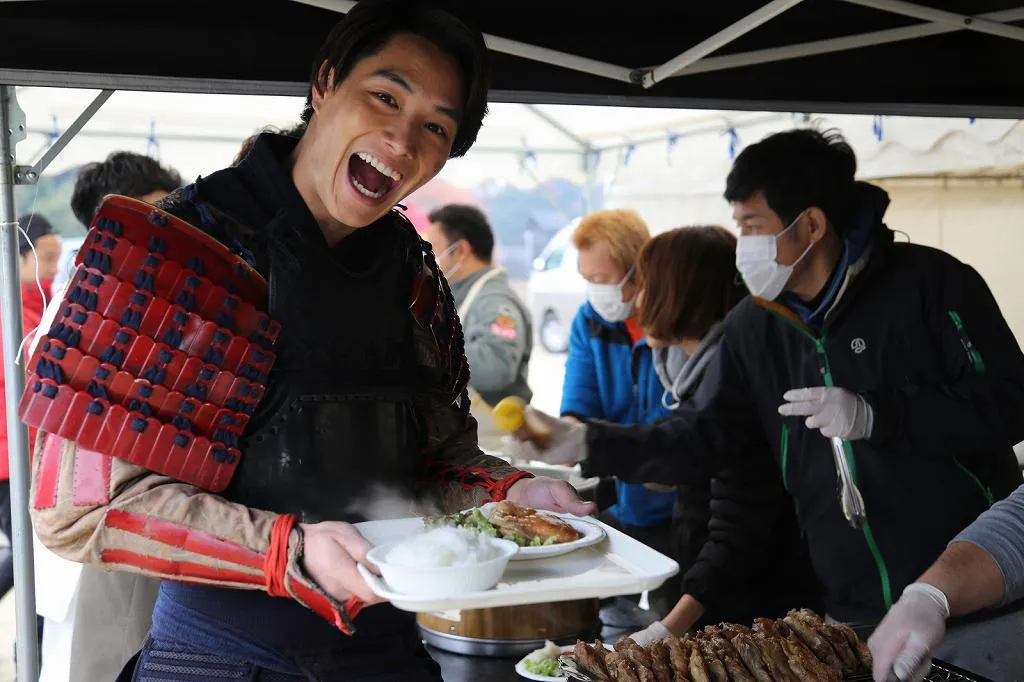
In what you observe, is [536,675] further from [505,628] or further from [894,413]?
[894,413]

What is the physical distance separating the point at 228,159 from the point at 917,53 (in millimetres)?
5348

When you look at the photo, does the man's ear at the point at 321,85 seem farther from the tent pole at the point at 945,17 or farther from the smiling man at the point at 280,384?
the tent pole at the point at 945,17

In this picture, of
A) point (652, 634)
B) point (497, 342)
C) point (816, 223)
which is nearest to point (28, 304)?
point (497, 342)

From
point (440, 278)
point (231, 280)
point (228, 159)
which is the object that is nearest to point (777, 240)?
point (440, 278)

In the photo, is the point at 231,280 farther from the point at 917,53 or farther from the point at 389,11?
the point at 917,53

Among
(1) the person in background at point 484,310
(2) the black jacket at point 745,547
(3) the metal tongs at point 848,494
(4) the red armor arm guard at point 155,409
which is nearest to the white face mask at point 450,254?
(1) the person in background at point 484,310

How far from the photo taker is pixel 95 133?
6906mm

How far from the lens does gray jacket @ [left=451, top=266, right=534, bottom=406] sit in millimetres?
4762

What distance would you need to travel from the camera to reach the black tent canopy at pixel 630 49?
227 centimetres

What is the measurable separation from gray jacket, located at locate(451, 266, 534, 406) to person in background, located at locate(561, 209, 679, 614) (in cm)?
46

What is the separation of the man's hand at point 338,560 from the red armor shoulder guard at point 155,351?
11.3 inches

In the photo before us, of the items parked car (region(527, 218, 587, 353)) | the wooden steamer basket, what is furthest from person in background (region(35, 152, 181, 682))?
parked car (region(527, 218, 587, 353))

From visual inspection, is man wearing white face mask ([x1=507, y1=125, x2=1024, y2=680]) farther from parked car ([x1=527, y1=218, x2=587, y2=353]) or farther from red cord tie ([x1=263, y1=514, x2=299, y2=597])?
parked car ([x1=527, y1=218, x2=587, y2=353])

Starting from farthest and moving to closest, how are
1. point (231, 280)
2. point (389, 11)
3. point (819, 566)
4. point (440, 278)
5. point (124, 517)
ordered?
1. point (819, 566)
2. point (440, 278)
3. point (389, 11)
4. point (231, 280)
5. point (124, 517)
